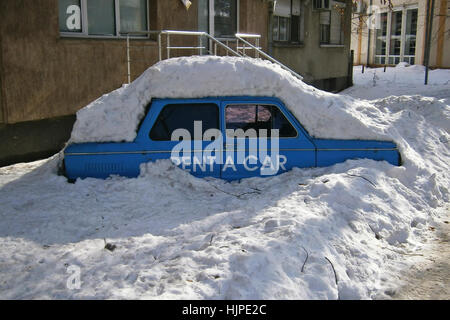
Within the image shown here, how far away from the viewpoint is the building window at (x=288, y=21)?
15617 mm

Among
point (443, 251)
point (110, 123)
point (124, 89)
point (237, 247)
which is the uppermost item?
point (124, 89)

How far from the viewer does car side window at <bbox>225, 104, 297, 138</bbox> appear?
19.0 ft

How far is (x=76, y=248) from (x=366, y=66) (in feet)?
102

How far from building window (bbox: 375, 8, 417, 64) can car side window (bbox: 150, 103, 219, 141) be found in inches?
1022

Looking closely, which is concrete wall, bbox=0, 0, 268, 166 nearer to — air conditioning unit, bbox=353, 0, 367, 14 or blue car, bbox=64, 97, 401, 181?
blue car, bbox=64, 97, 401, 181

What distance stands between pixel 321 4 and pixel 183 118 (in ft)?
44.0

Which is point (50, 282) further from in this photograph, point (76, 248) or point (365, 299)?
point (365, 299)

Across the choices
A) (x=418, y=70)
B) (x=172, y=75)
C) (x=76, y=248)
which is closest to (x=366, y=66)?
(x=418, y=70)

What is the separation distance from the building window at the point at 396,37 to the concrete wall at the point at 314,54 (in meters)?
9.84

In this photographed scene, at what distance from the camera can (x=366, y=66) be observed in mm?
32000

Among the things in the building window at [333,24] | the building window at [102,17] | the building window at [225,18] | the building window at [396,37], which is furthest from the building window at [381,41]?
the building window at [102,17]

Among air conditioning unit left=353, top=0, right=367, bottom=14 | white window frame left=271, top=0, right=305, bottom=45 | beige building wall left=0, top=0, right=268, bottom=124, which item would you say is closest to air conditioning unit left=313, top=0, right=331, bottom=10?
white window frame left=271, top=0, right=305, bottom=45

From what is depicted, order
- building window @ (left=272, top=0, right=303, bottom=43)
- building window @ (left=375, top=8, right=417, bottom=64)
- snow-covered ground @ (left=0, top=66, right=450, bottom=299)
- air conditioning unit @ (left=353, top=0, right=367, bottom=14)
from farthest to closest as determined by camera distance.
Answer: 1. building window @ (left=375, top=8, right=417, bottom=64)
2. air conditioning unit @ (left=353, top=0, right=367, bottom=14)
3. building window @ (left=272, top=0, right=303, bottom=43)
4. snow-covered ground @ (left=0, top=66, right=450, bottom=299)

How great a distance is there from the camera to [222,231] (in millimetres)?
4566
